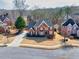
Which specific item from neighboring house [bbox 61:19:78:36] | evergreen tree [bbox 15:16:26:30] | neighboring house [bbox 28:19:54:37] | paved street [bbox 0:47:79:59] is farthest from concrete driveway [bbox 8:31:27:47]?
neighboring house [bbox 61:19:78:36]

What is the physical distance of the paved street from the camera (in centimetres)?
5238

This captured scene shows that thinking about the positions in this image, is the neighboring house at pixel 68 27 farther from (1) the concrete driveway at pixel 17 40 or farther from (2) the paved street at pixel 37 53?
(2) the paved street at pixel 37 53

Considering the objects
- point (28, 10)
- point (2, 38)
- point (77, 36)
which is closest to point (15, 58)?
point (2, 38)

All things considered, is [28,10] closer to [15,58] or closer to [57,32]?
[57,32]

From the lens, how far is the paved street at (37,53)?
52375mm

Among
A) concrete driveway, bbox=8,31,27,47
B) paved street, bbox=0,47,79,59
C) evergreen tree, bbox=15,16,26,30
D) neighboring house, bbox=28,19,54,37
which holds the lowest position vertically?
paved street, bbox=0,47,79,59

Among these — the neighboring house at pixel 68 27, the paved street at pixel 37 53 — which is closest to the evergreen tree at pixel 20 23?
the neighboring house at pixel 68 27

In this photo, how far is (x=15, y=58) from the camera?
50.8 metres

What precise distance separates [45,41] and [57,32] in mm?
9545

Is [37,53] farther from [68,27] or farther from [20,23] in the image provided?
[68,27]

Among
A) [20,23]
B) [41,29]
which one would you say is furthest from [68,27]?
[20,23]

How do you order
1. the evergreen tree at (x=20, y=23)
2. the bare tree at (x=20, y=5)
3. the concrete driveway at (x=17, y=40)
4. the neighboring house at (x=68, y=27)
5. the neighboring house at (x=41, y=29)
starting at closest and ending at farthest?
the concrete driveway at (x=17, y=40) → the neighboring house at (x=41, y=29) → the neighboring house at (x=68, y=27) → the evergreen tree at (x=20, y=23) → the bare tree at (x=20, y=5)

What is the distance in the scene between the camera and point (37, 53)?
5528 centimetres

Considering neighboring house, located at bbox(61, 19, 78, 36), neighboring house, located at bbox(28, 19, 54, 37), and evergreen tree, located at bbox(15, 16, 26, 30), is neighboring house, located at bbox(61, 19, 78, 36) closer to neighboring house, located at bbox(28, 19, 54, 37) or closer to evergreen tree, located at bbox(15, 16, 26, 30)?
Result: neighboring house, located at bbox(28, 19, 54, 37)
